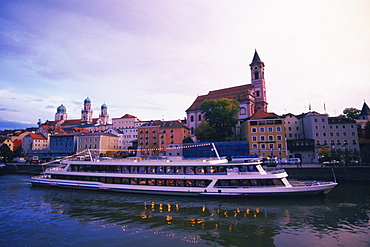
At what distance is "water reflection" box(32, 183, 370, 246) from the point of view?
1444 cm

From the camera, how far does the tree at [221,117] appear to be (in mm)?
58438

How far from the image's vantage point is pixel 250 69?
252ft

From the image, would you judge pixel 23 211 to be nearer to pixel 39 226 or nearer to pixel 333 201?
pixel 39 226

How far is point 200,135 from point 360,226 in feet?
145

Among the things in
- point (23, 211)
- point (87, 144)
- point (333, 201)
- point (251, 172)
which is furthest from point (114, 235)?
point (87, 144)

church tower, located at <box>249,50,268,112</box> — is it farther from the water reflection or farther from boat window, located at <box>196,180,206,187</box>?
boat window, located at <box>196,180,206,187</box>

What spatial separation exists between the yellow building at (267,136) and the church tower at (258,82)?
17441mm

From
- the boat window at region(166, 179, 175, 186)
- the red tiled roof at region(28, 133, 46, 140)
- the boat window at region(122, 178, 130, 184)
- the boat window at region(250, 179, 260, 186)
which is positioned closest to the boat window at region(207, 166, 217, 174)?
the boat window at region(250, 179, 260, 186)

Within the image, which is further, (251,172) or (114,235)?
(251,172)

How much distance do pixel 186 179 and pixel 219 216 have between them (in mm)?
7796

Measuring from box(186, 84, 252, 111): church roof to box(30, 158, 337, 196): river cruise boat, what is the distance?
1856 inches

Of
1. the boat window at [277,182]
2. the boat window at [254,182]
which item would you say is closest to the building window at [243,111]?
the boat window at [277,182]

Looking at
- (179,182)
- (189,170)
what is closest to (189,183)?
(179,182)

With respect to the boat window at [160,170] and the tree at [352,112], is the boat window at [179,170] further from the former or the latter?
the tree at [352,112]
